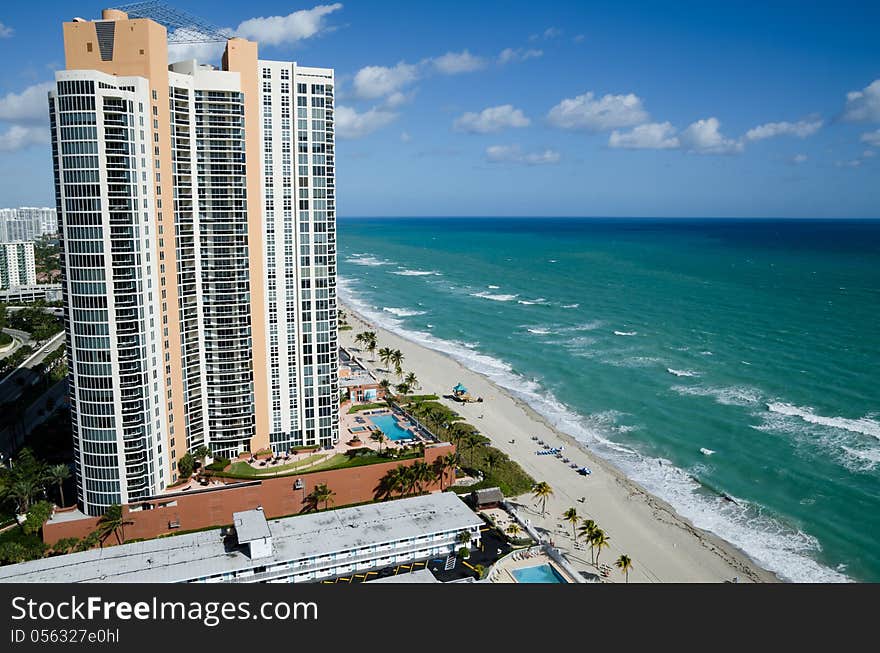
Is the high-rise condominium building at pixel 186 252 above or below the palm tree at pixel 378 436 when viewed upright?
above

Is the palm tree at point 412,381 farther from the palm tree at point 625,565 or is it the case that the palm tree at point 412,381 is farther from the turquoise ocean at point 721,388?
the palm tree at point 625,565

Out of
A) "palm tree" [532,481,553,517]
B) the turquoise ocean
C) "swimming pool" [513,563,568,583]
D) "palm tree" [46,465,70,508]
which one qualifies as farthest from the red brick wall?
the turquoise ocean

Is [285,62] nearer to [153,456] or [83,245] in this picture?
[83,245]

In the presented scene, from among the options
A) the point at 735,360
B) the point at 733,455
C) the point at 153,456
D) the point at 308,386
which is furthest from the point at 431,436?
the point at 735,360

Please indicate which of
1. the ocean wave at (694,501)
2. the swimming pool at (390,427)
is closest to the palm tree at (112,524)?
the swimming pool at (390,427)

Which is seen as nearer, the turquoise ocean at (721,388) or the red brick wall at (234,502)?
the red brick wall at (234,502)

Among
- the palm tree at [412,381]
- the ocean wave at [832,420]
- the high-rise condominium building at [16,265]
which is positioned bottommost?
the ocean wave at [832,420]
